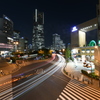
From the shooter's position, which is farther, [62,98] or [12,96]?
[12,96]

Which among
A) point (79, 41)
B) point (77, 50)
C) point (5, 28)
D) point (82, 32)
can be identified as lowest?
point (77, 50)

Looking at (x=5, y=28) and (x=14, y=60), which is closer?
(x=14, y=60)

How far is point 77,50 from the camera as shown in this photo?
64.4 m

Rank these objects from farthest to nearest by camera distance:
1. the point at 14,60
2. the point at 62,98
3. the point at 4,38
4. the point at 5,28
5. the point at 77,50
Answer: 1. the point at 5,28
2. the point at 4,38
3. the point at 77,50
4. the point at 14,60
5. the point at 62,98

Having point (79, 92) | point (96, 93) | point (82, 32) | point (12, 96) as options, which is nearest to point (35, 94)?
point (12, 96)

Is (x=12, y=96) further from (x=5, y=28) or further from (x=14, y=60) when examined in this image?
(x=5, y=28)

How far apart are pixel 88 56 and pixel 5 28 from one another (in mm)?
105254

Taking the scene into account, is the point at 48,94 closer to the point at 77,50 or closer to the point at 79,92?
the point at 79,92

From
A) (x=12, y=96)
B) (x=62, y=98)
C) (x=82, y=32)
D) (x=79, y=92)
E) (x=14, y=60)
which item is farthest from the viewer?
(x=82, y=32)

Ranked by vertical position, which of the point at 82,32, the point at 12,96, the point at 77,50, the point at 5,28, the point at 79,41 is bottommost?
the point at 12,96

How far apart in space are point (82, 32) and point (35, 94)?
212 feet

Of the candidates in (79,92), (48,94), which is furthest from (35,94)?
(79,92)

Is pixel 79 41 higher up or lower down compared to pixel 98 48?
higher up

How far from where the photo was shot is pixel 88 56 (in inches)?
2212
